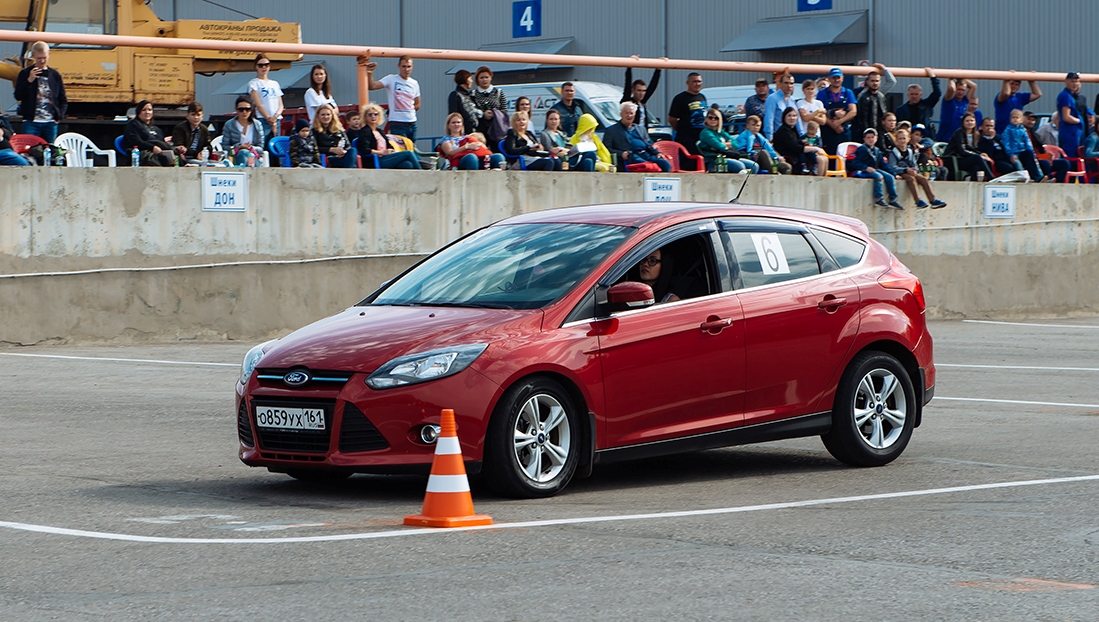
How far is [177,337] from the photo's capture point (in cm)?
1848

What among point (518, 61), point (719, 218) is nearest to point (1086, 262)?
point (518, 61)

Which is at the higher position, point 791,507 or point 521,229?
point 521,229

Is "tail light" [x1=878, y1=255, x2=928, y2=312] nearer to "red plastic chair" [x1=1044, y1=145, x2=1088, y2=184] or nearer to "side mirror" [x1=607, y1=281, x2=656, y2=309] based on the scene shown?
"side mirror" [x1=607, y1=281, x2=656, y2=309]

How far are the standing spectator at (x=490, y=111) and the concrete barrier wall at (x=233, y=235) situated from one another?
33.0 inches

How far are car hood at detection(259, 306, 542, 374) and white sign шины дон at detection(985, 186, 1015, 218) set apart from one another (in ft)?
55.8

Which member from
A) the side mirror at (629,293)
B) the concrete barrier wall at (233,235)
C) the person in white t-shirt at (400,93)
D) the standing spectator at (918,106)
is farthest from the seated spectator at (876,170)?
the side mirror at (629,293)

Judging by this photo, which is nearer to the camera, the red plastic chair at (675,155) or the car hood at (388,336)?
the car hood at (388,336)

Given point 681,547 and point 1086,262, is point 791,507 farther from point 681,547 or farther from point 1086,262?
point 1086,262

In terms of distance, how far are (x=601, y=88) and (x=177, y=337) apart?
15.4 m

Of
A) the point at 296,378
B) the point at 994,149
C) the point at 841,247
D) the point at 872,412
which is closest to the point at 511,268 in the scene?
the point at 296,378

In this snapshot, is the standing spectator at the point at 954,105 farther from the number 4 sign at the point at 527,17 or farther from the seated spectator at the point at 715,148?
the number 4 sign at the point at 527,17

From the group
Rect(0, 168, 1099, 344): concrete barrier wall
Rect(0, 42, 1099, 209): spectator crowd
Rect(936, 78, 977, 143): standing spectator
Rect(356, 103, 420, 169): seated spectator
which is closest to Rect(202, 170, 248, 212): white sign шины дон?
Rect(0, 168, 1099, 344): concrete barrier wall

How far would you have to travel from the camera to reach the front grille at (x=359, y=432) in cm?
823

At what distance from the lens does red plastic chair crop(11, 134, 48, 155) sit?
18.1 m
